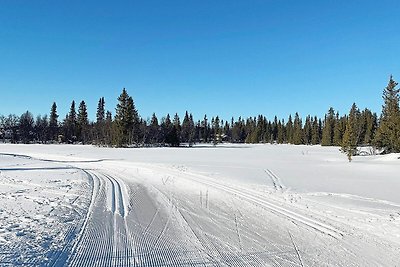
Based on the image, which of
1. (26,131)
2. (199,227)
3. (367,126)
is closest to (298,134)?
(367,126)

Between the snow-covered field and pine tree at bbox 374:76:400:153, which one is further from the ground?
pine tree at bbox 374:76:400:153

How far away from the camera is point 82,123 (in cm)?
9438

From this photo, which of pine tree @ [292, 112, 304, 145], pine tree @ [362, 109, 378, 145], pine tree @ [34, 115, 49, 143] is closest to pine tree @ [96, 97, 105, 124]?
pine tree @ [34, 115, 49, 143]

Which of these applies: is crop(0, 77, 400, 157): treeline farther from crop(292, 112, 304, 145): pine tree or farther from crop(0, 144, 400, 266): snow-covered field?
crop(0, 144, 400, 266): snow-covered field

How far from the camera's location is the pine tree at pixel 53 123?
95000 mm

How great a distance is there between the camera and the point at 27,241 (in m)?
6.14

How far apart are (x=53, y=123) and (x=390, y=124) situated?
85.9 meters

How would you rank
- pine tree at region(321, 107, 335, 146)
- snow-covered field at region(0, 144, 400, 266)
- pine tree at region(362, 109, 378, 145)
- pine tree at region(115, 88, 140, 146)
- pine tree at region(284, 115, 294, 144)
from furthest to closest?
pine tree at region(284, 115, 294, 144)
pine tree at region(321, 107, 335, 146)
pine tree at region(362, 109, 378, 145)
pine tree at region(115, 88, 140, 146)
snow-covered field at region(0, 144, 400, 266)

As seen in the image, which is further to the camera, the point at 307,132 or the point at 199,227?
the point at 307,132

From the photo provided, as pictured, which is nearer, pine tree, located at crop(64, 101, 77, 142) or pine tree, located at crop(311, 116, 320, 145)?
pine tree, located at crop(64, 101, 77, 142)

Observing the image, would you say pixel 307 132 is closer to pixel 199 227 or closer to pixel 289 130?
pixel 289 130

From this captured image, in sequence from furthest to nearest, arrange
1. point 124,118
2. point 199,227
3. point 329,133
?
point 329,133
point 124,118
point 199,227

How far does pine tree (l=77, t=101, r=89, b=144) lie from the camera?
8881cm

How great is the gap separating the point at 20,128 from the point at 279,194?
98148 millimetres
